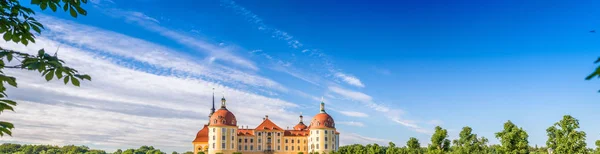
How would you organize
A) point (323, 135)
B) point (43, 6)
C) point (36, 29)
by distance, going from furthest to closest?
point (323, 135), point (43, 6), point (36, 29)

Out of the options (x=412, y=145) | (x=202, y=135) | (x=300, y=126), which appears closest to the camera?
(x=412, y=145)

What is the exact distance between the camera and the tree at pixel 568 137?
3253 centimetres

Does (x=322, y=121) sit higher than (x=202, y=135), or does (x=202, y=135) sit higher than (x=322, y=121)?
(x=322, y=121)

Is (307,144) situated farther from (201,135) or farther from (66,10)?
(66,10)

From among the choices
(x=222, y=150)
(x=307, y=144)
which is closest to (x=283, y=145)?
(x=307, y=144)

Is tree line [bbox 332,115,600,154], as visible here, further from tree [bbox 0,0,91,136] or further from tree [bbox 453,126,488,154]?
tree [bbox 0,0,91,136]

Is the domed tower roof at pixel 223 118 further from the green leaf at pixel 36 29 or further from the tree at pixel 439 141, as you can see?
the green leaf at pixel 36 29

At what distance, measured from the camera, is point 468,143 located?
138 ft

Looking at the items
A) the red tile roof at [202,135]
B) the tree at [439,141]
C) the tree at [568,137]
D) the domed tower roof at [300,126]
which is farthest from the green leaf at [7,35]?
the domed tower roof at [300,126]

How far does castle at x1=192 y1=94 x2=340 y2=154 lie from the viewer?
303 ft

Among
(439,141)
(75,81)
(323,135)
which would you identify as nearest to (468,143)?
(439,141)

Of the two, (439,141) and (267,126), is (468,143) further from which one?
(267,126)

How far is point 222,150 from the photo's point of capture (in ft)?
301

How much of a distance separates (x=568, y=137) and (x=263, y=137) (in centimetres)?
7041
